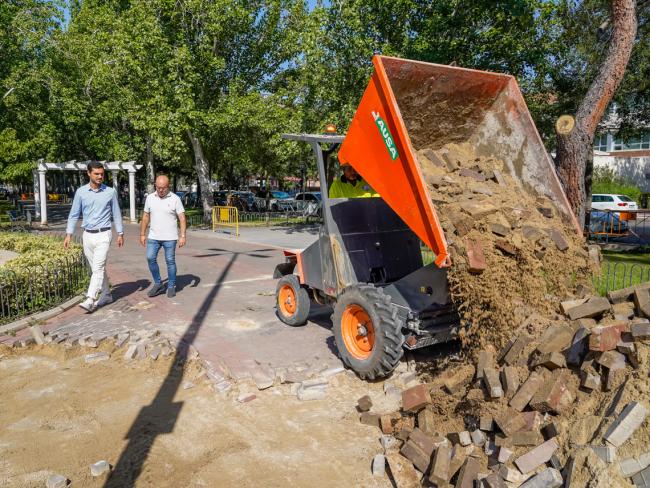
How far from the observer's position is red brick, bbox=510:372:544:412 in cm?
318

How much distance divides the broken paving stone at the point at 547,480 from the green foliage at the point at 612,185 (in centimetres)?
3377

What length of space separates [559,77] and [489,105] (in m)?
13.7

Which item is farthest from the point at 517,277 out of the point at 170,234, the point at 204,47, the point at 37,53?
the point at 37,53

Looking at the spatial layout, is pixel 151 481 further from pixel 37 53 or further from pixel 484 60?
pixel 37 53

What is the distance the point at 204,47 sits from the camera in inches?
731

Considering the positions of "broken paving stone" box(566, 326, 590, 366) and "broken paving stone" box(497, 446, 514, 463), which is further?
"broken paving stone" box(566, 326, 590, 366)

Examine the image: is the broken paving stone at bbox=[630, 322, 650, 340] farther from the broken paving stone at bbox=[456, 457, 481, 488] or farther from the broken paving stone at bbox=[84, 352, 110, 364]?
the broken paving stone at bbox=[84, 352, 110, 364]

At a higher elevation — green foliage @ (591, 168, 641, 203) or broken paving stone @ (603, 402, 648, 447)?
green foliage @ (591, 168, 641, 203)

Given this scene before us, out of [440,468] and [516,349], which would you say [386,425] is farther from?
[516,349]

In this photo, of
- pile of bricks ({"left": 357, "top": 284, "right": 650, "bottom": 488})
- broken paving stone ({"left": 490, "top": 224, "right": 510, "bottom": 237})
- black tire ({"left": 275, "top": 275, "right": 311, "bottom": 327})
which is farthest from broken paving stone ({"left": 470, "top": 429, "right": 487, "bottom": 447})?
black tire ({"left": 275, "top": 275, "right": 311, "bottom": 327})

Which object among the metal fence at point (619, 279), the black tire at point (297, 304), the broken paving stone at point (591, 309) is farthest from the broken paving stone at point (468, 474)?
the metal fence at point (619, 279)

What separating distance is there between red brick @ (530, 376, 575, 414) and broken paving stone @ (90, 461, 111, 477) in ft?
9.19

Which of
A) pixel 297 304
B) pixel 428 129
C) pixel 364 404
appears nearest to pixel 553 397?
pixel 364 404

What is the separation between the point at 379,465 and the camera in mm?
3230
